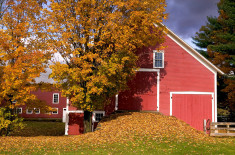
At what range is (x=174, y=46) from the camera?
20500 millimetres

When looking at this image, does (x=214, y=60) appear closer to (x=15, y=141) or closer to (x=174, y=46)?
(x=174, y=46)

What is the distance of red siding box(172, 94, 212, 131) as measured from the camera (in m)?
19.9

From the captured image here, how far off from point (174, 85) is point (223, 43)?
13.2 meters

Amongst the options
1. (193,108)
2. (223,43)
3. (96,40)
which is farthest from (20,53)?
(223,43)

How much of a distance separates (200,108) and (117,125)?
7567mm

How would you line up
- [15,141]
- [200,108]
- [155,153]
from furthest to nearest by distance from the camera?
[200,108] < [15,141] < [155,153]

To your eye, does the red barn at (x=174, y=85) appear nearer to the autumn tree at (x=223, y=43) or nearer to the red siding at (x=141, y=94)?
the red siding at (x=141, y=94)

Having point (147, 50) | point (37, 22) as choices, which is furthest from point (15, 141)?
point (147, 50)

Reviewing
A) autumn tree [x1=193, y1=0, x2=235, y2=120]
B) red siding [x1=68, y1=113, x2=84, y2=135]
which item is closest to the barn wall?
red siding [x1=68, y1=113, x2=84, y2=135]

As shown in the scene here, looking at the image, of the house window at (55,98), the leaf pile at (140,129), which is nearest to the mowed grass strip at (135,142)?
the leaf pile at (140,129)

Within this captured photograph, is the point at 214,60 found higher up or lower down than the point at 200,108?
higher up

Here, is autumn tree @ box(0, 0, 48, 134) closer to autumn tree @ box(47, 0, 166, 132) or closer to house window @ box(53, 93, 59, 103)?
autumn tree @ box(47, 0, 166, 132)

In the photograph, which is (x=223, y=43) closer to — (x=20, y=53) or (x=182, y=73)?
(x=182, y=73)

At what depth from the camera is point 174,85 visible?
20.3 m
